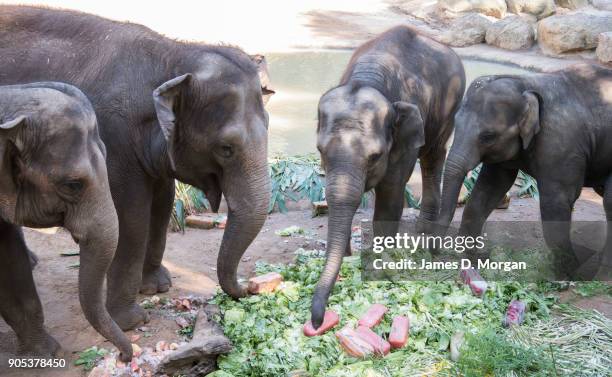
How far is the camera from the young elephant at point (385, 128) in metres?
5.29

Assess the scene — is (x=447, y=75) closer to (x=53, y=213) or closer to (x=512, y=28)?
(x=53, y=213)

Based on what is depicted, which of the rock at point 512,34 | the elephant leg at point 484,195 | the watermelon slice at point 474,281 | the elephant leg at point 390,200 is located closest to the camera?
the watermelon slice at point 474,281

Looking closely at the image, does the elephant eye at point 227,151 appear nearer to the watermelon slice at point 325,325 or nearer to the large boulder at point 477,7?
the watermelon slice at point 325,325

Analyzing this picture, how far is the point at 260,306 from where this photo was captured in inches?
214

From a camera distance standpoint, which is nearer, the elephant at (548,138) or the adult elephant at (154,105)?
the adult elephant at (154,105)

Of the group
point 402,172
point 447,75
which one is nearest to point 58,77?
point 402,172

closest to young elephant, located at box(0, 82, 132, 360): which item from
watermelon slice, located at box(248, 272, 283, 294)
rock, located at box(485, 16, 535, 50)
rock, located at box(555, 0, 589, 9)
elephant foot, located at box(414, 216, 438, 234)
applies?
watermelon slice, located at box(248, 272, 283, 294)

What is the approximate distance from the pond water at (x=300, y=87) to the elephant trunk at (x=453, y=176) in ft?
12.5

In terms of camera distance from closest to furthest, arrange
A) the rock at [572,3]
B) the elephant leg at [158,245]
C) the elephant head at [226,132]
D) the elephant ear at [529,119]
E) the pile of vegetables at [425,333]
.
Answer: the pile of vegetables at [425,333] → the elephant head at [226,132] → the elephant leg at [158,245] → the elephant ear at [529,119] → the rock at [572,3]

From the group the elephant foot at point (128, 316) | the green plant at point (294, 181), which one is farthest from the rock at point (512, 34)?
the elephant foot at point (128, 316)

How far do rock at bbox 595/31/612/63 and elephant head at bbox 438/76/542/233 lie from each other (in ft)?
27.9

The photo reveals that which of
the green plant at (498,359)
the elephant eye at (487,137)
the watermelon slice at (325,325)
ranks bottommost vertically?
the watermelon slice at (325,325)

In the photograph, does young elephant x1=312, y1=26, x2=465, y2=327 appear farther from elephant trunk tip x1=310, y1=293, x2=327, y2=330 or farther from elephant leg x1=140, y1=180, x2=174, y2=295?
elephant leg x1=140, y1=180, x2=174, y2=295

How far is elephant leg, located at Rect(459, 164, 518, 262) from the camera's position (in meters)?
6.50
